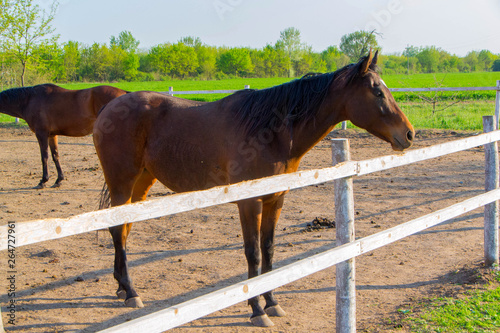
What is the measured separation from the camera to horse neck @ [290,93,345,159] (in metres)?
3.64

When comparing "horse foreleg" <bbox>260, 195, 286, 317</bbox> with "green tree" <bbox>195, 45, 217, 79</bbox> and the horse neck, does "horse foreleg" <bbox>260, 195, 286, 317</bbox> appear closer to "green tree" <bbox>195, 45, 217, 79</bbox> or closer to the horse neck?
the horse neck

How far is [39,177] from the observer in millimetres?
9500

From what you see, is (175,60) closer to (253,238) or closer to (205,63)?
(205,63)

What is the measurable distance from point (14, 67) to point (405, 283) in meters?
27.8

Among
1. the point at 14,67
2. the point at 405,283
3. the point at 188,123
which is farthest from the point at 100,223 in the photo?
the point at 14,67

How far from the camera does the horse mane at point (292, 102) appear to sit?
11.9ft

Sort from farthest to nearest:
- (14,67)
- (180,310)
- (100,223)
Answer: (14,67) → (180,310) → (100,223)

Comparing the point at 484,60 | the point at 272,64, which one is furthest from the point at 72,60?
the point at 484,60

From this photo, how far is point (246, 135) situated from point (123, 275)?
182 cm

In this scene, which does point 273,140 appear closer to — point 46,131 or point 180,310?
point 180,310

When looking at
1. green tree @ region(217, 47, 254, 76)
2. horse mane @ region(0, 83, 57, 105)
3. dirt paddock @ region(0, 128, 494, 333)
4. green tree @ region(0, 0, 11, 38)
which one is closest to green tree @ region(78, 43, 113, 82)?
green tree @ region(217, 47, 254, 76)

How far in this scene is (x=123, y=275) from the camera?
13.4 feet

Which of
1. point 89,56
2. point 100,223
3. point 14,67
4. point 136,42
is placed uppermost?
point 136,42

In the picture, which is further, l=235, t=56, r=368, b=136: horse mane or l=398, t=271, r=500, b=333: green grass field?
l=235, t=56, r=368, b=136: horse mane
